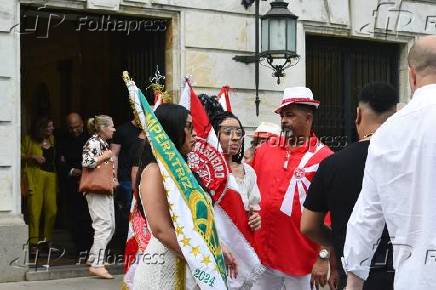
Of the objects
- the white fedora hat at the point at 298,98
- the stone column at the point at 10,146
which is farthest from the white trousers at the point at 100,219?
the white fedora hat at the point at 298,98

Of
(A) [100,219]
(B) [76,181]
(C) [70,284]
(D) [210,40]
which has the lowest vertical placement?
(C) [70,284]

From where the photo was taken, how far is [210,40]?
10.2 meters

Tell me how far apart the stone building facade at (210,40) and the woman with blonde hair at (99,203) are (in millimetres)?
780

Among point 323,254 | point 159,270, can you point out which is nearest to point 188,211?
point 159,270

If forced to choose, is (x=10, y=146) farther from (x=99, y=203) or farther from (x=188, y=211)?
(x=188, y=211)

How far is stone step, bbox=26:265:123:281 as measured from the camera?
8648 millimetres

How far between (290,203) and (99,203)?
3.65 metres

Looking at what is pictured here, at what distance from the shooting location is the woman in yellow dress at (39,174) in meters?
9.58

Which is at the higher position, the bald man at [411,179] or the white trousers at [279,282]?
the bald man at [411,179]

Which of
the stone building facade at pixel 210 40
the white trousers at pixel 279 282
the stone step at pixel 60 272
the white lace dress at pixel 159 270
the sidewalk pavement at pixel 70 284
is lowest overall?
the sidewalk pavement at pixel 70 284

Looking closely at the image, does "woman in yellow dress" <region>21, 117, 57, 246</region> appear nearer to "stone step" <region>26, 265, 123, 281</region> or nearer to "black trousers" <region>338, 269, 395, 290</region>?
"stone step" <region>26, 265, 123, 281</region>

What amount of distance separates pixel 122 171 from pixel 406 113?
23.0 feet

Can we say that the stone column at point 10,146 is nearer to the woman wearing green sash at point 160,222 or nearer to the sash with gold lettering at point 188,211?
the woman wearing green sash at point 160,222

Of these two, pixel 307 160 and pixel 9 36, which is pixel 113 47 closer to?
pixel 9 36
